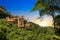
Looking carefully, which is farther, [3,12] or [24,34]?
[3,12]

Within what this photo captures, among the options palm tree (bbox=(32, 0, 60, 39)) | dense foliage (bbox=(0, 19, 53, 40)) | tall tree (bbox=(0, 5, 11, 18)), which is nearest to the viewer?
palm tree (bbox=(32, 0, 60, 39))

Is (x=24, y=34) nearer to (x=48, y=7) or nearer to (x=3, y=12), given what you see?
(x=48, y=7)

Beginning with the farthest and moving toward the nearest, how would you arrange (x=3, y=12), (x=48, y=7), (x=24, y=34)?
(x=3, y=12) < (x=24, y=34) < (x=48, y=7)

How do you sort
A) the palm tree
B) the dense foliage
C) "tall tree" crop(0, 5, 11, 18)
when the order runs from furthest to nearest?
"tall tree" crop(0, 5, 11, 18) < the dense foliage < the palm tree

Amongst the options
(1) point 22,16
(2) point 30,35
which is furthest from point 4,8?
(2) point 30,35

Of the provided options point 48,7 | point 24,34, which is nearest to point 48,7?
point 48,7

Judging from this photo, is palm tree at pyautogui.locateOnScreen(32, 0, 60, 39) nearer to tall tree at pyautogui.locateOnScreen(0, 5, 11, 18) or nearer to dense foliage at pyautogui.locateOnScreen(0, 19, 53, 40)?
dense foliage at pyautogui.locateOnScreen(0, 19, 53, 40)

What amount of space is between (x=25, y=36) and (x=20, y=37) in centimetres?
32

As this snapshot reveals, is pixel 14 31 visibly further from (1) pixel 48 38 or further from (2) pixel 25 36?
(1) pixel 48 38

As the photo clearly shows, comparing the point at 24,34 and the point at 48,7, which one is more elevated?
the point at 48,7

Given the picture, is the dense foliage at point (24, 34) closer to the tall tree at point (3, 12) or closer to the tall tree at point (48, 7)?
the tall tree at point (48, 7)

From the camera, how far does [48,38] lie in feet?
34.8

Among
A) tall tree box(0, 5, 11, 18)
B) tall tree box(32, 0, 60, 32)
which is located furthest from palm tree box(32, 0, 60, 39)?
tall tree box(0, 5, 11, 18)

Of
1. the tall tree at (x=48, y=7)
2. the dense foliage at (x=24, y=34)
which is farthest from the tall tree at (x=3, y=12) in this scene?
the tall tree at (x=48, y=7)
